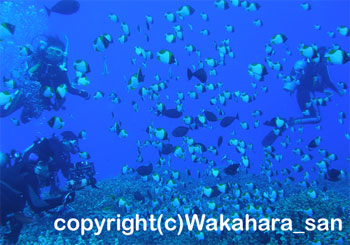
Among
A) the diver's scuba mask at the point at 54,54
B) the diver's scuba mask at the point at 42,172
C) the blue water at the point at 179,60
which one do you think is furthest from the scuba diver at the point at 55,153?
the blue water at the point at 179,60

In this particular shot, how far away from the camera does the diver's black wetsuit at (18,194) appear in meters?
6.18

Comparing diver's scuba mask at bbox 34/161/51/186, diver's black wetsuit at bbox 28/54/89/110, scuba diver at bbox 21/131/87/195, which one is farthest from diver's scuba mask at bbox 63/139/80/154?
diver's scuba mask at bbox 34/161/51/186

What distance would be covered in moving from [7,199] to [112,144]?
74443 millimetres

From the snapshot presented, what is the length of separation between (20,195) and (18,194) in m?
0.09

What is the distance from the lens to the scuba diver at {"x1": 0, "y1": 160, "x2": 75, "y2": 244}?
619 cm

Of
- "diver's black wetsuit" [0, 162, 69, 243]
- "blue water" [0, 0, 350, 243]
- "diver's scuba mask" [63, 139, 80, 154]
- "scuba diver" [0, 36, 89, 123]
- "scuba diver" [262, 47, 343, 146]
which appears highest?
"blue water" [0, 0, 350, 243]

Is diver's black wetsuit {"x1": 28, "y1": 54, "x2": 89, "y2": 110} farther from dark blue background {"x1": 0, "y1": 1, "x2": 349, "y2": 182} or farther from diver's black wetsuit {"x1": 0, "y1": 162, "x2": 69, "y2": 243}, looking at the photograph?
dark blue background {"x1": 0, "y1": 1, "x2": 349, "y2": 182}

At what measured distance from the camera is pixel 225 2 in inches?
436

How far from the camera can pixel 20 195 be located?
6.38 m

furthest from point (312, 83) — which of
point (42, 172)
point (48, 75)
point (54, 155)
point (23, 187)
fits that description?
point (23, 187)

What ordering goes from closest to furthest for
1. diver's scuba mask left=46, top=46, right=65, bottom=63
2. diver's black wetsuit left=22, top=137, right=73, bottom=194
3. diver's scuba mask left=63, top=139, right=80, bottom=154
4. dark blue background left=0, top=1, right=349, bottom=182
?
diver's black wetsuit left=22, top=137, right=73, bottom=194, diver's scuba mask left=63, top=139, right=80, bottom=154, diver's scuba mask left=46, top=46, right=65, bottom=63, dark blue background left=0, top=1, right=349, bottom=182

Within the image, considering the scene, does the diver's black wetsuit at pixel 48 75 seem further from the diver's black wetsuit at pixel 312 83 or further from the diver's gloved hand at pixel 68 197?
the diver's black wetsuit at pixel 312 83

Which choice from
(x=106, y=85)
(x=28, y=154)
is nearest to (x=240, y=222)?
(x=28, y=154)

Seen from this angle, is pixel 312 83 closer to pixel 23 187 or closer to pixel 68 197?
pixel 68 197
